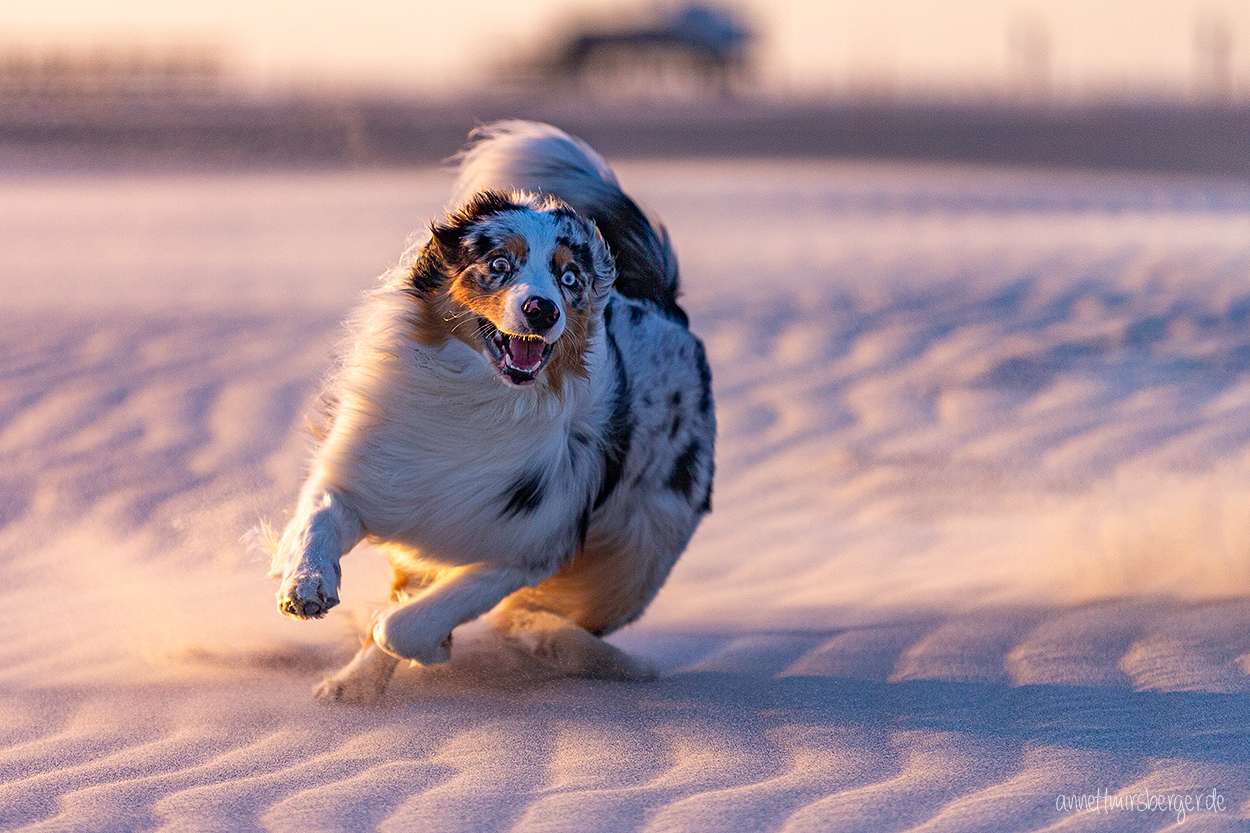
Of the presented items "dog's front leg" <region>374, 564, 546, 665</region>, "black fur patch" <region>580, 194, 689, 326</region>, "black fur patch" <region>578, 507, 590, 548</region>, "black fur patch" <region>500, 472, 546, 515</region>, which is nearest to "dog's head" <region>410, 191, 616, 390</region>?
"black fur patch" <region>500, 472, 546, 515</region>

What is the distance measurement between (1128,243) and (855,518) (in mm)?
7855

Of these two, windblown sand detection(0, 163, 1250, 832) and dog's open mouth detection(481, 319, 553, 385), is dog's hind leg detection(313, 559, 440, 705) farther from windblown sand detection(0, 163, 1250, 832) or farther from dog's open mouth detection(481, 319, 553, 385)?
dog's open mouth detection(481, 319, 553, 385)

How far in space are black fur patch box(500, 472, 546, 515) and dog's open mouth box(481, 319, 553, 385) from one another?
334 millimetres

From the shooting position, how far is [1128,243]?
13516mm

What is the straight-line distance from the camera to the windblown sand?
3744mm

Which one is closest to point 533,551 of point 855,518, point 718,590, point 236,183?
point 718,590

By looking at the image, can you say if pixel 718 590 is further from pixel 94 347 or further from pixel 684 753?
pixel 94 347

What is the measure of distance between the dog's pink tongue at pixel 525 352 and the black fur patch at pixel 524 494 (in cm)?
36

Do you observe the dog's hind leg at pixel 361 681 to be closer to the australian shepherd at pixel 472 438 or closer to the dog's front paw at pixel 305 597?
the australian shepherd at pixel 472 438

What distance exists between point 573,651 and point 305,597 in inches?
40.3

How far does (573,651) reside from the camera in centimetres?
465

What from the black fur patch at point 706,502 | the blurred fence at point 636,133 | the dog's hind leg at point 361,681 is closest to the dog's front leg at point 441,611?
the dog's hind leg at point 361,681

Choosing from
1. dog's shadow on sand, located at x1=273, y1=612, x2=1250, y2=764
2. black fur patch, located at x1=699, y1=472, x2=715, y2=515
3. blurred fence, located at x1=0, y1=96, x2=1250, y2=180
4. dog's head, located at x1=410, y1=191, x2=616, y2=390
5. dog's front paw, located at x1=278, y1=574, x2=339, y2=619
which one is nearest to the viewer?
dog's front paw, located at x1=278, y1=574, x2=339, y2=619

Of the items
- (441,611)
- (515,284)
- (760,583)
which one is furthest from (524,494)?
(760,583)
